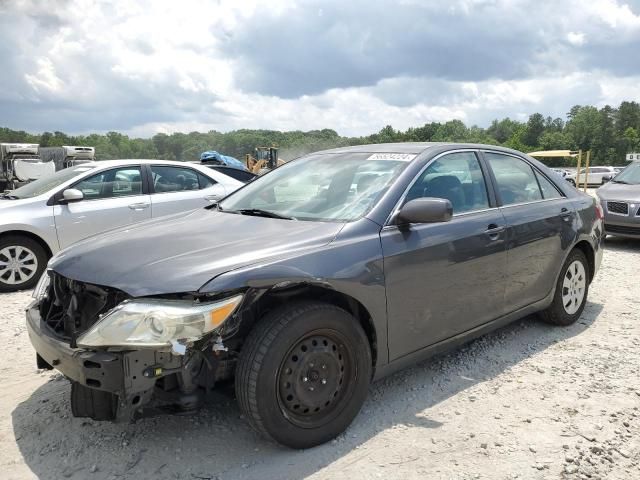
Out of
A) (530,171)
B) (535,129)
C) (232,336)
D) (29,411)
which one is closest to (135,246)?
(232,336)

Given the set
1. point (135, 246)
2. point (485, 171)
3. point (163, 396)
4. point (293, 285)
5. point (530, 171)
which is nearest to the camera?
point (163, 396)

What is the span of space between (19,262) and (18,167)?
1450 centimetres

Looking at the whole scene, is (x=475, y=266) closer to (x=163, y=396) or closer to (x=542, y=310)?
(x=542, y=310)

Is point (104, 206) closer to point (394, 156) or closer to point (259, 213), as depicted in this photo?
point (259, 213)

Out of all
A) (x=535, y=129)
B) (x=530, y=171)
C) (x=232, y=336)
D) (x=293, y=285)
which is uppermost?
(x=535, y=129)

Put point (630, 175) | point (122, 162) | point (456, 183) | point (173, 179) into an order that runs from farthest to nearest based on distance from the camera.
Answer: point (630, 175)
point (173, 179)
point (122, 162)
point (456, 183)

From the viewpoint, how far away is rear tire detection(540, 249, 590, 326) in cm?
445

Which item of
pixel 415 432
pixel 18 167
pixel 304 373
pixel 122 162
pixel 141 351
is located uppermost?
pixel 18 167

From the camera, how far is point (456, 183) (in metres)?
3.61

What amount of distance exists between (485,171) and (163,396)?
2.72 m

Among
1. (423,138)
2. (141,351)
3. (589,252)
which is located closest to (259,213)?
(141,351)

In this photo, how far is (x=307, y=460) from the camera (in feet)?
8.56

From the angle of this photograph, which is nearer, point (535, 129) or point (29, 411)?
point (29, 411)

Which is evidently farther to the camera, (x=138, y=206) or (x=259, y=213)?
(x=138, y=206)
